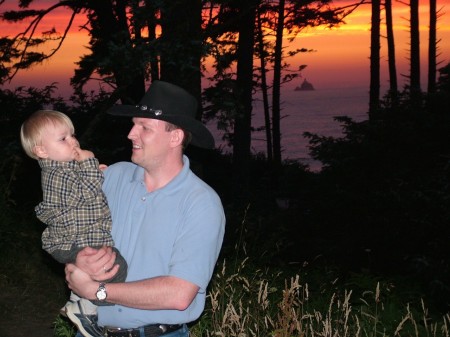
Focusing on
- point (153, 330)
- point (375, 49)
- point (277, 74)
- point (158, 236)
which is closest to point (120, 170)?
point (158, 236)

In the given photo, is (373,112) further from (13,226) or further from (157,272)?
(157,272)

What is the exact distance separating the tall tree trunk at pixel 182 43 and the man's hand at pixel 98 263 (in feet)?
21.9

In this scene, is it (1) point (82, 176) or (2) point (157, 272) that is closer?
(2) point (157, 272)

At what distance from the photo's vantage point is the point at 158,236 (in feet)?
13.7

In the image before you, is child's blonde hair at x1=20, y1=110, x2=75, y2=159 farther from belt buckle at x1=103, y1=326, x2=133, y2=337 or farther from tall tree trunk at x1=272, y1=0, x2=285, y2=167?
tall tree trunk at x1=272, y1=0, x2=285, y2=167

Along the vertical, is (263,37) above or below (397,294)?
above

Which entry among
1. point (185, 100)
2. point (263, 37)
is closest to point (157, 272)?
point (185, 100)

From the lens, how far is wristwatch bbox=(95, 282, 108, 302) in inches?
161

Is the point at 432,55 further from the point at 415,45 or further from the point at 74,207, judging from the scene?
the point at 74,207

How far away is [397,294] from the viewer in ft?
34.1

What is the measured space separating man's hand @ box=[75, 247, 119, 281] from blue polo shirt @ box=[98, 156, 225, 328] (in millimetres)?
124

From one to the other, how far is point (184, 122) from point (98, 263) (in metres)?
0.94

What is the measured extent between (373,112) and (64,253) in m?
11.2

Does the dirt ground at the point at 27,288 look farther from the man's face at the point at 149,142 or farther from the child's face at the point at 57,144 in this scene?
the man's face at the point at 149,142
